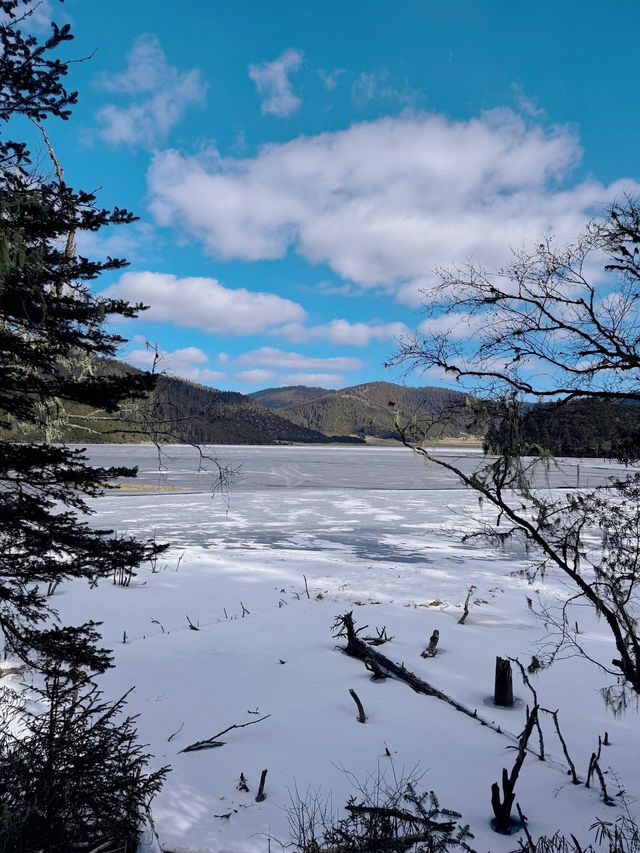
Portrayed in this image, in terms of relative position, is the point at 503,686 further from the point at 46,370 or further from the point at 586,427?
the point at 46,370

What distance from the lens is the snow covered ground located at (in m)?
4.34

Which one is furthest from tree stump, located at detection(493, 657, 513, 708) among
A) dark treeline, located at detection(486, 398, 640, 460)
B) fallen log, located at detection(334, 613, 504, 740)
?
dark treeline, located at detection(486, 398, 640, 460)

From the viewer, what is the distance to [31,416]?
4.75 meters

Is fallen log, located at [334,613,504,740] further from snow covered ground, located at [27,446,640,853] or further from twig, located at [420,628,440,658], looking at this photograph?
twig, located at [420,628,440,658]

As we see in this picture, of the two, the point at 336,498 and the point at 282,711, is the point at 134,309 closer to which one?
the point at 282,711

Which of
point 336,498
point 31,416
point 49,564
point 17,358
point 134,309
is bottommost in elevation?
point 336,498

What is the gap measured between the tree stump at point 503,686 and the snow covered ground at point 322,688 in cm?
14

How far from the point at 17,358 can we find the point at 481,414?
4.70m

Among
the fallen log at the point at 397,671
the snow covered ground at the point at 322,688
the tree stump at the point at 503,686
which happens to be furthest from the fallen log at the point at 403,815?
the tree stump at the point at 503,686

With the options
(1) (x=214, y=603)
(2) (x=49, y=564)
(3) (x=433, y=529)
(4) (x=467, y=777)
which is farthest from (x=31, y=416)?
(3) (x=433, y=529)

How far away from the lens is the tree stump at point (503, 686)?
625 cm

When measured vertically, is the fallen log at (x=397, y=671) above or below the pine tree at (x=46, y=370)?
below

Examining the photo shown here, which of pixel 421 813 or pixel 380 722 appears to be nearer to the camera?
pixel 421 813

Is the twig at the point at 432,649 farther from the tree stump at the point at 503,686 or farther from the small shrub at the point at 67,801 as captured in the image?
the small shrub at the point at 67,801
